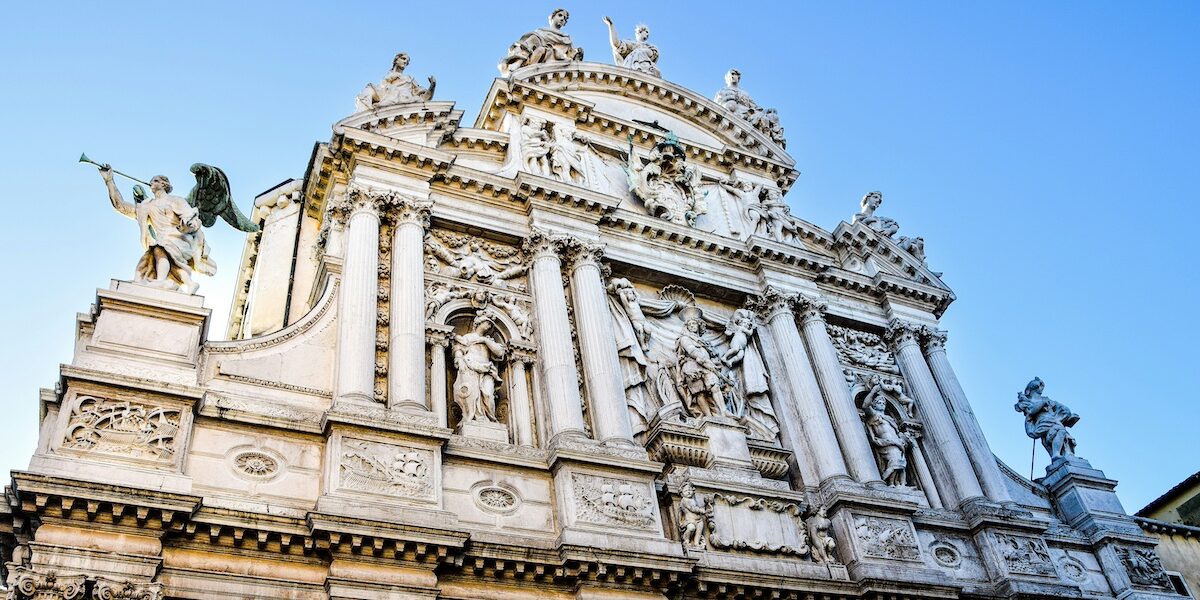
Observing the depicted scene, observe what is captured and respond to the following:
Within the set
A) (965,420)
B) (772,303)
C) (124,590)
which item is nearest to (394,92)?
(772,303)

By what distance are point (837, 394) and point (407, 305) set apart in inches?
263

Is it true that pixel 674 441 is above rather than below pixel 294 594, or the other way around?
above

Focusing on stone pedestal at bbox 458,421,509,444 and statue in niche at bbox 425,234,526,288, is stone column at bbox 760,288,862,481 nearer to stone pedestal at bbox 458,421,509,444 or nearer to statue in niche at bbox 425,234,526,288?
statue in niche at bbox 425,234,526,288

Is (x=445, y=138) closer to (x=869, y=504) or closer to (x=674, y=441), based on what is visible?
(x=674, y=441)

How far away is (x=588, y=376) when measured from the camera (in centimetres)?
1304

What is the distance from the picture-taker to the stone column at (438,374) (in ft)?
39.1

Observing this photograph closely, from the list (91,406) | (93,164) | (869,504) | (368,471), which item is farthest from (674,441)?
(93,164)

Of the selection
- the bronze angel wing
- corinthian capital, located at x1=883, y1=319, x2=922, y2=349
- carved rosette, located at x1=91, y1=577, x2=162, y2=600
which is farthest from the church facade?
the bronze angel wing

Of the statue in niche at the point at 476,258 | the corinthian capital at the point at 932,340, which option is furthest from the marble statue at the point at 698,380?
the corinthian capital at the point at 932,340

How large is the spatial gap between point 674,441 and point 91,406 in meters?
6.71

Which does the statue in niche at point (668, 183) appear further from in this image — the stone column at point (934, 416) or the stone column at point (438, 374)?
the stone column at point (438, 374)

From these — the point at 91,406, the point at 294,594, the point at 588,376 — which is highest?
the point at 588,376

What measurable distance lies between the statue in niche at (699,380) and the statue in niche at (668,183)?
2.58m

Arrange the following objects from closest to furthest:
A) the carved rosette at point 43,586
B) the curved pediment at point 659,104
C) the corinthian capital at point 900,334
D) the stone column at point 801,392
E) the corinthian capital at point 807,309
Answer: the carved rosette at point 43,586, the stone column at point 801,392, the corinthian capital at point 807,309, the corinthian capital at point 900,334, the curved pediment at point 659,104
